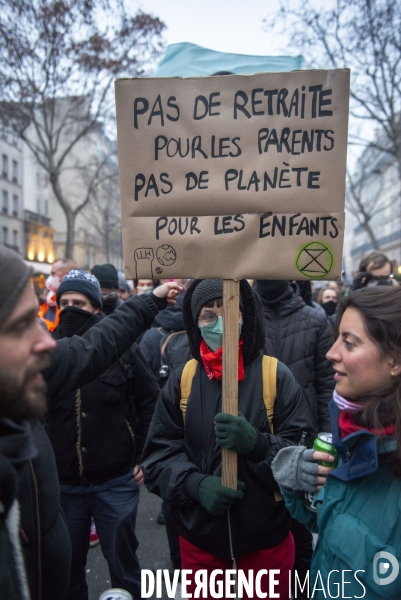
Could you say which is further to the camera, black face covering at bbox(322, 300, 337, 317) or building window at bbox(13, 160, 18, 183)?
building window at bbox(13, 160, 18, 183)

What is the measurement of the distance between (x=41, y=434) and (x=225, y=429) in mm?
686

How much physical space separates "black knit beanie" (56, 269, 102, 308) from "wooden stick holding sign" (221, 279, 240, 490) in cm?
121

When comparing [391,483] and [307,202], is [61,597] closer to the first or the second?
[391,483]

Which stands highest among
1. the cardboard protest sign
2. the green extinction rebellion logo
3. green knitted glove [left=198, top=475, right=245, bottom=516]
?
the cardboard protest sign

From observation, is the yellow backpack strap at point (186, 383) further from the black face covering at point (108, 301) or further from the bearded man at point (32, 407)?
the black face covering at point (108, 301)

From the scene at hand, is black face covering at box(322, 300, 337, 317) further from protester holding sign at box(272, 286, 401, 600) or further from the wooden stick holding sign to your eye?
protester holding sign at box(272, 286, 401, 600)

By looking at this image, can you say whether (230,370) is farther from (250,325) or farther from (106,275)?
(106,275)

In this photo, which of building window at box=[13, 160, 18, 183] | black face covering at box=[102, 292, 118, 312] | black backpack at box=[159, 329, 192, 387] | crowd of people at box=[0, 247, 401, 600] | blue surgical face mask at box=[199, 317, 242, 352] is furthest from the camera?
building window at box=[13, 160, 18, 183]

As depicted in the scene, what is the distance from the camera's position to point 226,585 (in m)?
2.22

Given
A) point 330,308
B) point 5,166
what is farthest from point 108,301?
point 5,166

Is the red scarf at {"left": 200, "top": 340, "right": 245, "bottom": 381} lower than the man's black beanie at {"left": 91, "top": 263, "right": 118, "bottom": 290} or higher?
lower

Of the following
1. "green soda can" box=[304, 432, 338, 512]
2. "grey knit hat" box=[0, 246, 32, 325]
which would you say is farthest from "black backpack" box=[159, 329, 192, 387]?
"grey knit hat" box=[0, 246, 32, 325]

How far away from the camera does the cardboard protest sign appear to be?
200cm

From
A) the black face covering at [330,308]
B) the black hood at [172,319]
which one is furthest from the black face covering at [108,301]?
the black face covering at [330,308]
